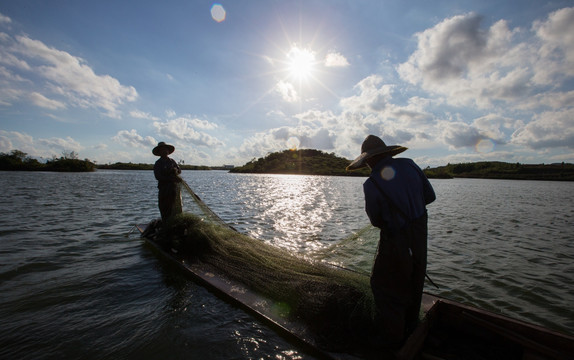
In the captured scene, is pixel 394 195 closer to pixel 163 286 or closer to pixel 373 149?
pixel 373 149

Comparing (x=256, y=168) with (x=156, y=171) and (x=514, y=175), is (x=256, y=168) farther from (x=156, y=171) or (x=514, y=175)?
(x=156, y=171)

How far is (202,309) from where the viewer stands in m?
4.96

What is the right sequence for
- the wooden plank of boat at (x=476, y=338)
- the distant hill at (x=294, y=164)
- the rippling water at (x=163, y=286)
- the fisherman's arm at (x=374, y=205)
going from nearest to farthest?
the wooden plank of boat at (x=476, y=338) < the fisherman's arm at (x=374, y=205) < the rippling water at (x=163, y=286) < the distant hill at (x=294, y=164)

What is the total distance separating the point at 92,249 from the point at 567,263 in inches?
602

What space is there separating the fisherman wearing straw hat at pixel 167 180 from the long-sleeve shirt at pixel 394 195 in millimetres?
6543

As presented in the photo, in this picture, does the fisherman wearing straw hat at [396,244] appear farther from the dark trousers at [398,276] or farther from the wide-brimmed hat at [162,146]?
the wide-brimmed hat at [162,146]

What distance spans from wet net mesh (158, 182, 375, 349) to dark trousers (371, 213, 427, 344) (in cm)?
25

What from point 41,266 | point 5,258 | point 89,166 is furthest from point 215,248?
point 89,166

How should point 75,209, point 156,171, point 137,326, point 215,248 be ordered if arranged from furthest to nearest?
point 75,209 < point 156,171 < point 215,248 < point 137,326

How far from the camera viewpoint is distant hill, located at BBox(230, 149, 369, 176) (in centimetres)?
14975

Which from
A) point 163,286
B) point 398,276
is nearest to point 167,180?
point 163,286

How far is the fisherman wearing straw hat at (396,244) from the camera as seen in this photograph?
316 cm

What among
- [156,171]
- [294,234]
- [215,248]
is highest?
[156,171]

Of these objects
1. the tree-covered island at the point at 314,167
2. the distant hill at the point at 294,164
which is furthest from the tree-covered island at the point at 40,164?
the distant hill at the point at 294,164
